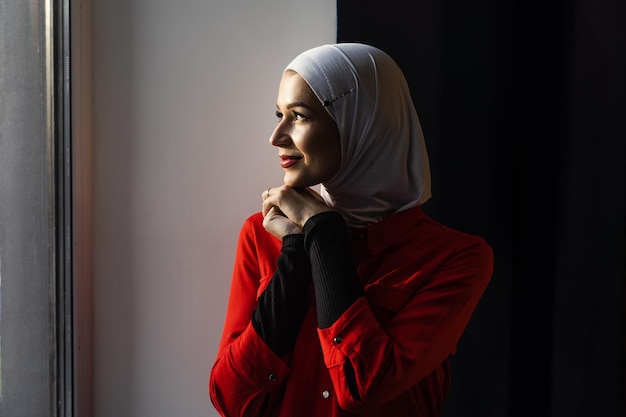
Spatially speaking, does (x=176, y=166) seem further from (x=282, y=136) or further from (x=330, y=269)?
(x=330, y=269)

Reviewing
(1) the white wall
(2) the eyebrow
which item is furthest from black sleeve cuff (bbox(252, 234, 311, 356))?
(1) the white wall

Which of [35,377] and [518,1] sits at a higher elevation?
[518,1]

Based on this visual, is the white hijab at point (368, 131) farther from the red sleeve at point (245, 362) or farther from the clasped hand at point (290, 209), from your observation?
the red sleeve at point (245, 362)

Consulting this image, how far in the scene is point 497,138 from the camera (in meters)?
1.47

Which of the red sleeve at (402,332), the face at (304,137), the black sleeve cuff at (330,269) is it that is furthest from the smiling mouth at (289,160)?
the red sleeve at (402,332)

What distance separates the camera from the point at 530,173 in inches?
57.6

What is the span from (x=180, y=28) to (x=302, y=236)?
0.66 m

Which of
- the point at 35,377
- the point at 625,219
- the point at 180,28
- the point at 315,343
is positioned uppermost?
the point at 180,28

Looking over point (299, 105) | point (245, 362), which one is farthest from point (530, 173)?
point (245, 362)

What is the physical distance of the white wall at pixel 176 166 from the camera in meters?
1.47

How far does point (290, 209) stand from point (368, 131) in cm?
19

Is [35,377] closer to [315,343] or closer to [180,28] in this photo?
[315,343]

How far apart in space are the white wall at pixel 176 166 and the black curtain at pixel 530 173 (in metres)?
0.25

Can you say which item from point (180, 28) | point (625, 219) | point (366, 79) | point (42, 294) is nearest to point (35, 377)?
point (42, 294)
